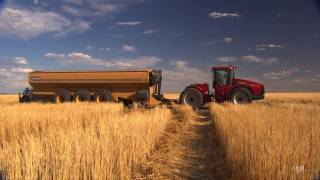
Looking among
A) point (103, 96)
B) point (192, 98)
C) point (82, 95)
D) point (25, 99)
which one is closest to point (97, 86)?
point (103, 96)

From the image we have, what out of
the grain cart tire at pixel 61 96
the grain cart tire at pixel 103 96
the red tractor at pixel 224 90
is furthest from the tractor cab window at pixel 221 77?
the grain cart tire at pixel 61 96

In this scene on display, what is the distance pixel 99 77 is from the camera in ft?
76.0

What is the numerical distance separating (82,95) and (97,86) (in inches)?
38.4

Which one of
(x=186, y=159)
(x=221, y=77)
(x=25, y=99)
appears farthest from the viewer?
(x=25, y=99)

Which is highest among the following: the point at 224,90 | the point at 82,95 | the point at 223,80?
the point at 223,80

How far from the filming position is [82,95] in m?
23.2

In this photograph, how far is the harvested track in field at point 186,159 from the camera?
6.18 m

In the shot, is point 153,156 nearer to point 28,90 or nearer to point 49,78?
point 49,78

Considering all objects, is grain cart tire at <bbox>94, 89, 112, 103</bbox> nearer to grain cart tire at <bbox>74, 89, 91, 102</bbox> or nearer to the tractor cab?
grain cart tire at <bbox>74, 89, 91, 102</bbox>

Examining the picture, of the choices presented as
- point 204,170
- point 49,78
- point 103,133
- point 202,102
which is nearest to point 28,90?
point 49,78

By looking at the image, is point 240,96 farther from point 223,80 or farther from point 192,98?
point 192,98

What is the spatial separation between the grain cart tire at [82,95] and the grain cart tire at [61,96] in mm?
447

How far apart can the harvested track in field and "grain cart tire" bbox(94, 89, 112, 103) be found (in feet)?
40.4

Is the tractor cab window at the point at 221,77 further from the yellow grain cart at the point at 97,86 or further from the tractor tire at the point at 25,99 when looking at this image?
the tractor tire at the point at 25,99
